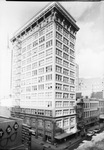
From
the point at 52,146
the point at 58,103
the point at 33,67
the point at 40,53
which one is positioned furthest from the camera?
the point at 33,67

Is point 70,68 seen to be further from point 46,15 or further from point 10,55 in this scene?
point 10,55

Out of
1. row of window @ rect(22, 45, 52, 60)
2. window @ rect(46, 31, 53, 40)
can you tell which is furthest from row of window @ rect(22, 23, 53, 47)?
row of window @ rect(22, 45, 52, 60)

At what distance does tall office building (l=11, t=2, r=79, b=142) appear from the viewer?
23438 mm

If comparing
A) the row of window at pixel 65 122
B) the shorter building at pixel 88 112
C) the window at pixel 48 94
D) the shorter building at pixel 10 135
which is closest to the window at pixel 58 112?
the row of window at pixel 65 122

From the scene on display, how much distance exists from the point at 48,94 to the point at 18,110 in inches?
471

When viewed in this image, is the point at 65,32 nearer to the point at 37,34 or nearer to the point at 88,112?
the point at 37,34

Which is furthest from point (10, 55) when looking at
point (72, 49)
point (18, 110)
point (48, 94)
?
point (48, 94)

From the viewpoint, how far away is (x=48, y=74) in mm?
24469

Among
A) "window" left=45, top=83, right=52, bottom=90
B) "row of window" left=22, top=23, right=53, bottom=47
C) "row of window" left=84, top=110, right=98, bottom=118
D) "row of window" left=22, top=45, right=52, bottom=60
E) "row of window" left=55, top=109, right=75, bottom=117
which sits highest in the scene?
"row of window" left=22, top=23, right=53, bottom=47

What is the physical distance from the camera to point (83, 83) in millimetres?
57656

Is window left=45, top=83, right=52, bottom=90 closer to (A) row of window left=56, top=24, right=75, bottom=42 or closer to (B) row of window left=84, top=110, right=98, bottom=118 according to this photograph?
(A) row of window left=56, top=24, right=75, bottom=42

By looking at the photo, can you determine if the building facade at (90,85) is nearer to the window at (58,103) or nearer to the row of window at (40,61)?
the window at (58,103)

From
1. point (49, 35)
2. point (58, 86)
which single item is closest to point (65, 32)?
point (49, 35)

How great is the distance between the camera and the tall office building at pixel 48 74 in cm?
2344
